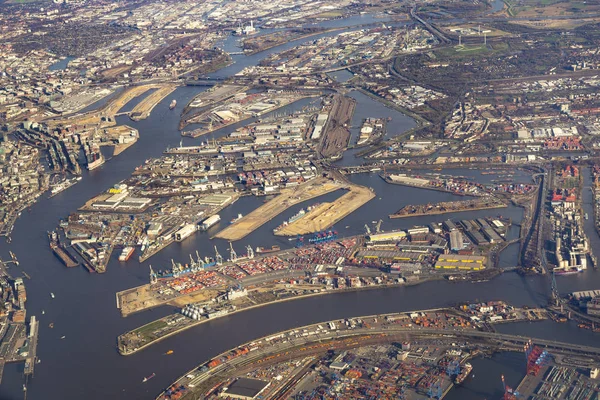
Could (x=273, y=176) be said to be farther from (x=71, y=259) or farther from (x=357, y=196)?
(x=71, y=259)

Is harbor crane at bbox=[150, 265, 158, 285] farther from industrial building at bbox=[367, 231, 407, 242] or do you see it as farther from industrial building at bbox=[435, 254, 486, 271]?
industrial building at bbox=[435, 254, 486, 271]

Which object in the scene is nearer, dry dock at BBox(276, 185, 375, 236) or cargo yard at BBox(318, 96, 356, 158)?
dry dock at BBox(276, 185, 375, 236)

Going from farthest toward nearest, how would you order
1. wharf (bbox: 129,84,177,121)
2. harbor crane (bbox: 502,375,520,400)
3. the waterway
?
the waterway, wharf (bbox: 129,84,177,121), harbor crane (bbox: 502,375,520,400)

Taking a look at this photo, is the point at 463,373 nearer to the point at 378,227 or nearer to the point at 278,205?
the point at 378,227

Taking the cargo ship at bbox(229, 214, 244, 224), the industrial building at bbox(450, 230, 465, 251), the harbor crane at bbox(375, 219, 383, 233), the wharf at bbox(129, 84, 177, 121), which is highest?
the cargo ship at bbox(229, 214, 244, 224)

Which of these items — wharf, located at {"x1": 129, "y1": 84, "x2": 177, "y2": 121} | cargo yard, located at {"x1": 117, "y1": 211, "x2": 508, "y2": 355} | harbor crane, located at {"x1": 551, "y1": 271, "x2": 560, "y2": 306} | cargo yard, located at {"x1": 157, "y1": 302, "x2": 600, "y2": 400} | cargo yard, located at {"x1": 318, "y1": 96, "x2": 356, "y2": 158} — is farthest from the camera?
wharf, located at {"x1": 129, "y1": 84, "x2": 177, "y2": 121}

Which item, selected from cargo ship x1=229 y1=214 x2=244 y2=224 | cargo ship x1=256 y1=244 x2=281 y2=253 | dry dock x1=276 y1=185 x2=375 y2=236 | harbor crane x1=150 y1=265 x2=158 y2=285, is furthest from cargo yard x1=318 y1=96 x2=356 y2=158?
harbor crane x1=150 y1=265 x2=158 y2=285
